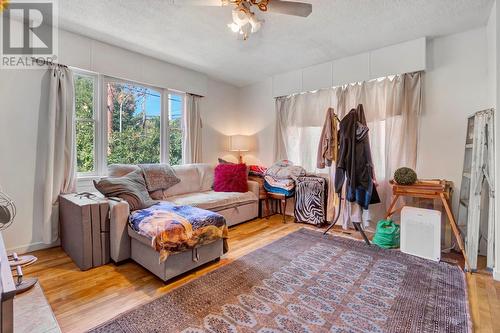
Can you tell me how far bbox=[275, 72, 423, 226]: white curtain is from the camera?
3094mm

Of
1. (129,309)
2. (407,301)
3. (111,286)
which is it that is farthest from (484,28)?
(111,286)

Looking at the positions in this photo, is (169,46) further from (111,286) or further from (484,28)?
(484,28)

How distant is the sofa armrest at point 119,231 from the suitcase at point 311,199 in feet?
8.23

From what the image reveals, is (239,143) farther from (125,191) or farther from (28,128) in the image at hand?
(28,128)

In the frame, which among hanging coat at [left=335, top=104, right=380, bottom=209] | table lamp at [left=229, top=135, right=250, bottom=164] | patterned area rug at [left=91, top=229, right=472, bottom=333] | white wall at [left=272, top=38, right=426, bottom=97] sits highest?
white wall at [left=272, top=38, right=426, bottom=97]

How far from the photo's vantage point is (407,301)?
182cm

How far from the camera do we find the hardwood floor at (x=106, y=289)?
1.63 m

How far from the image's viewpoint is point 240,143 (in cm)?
474

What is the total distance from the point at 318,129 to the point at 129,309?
11.5ft

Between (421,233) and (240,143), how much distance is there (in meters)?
3.21

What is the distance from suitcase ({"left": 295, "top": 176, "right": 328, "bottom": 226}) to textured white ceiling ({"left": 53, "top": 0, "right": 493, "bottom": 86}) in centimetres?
192

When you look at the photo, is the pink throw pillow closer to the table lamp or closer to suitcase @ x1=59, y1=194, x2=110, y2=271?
the table lamp

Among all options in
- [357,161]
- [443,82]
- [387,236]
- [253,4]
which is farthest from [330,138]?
[253,4]

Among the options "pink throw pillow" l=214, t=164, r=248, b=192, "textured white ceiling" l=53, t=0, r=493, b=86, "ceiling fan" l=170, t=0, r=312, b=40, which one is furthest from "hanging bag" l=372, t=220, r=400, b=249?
"ceiling fan" l=170, t=0, r=312, b=40
